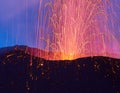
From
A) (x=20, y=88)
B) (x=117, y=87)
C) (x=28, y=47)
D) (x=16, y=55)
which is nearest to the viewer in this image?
(x=117, y=87)

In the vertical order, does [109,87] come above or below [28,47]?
below

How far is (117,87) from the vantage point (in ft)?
71.3

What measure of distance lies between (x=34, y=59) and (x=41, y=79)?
5.74ft

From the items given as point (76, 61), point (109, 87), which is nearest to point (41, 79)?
point (76, 61)

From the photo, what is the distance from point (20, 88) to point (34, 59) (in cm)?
229

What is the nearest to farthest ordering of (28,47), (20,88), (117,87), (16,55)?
Result: 1. (117,87)
2. (20,88)
3. (16,55)
4. (28,47)

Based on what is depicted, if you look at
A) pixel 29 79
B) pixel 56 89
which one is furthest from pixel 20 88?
pixel 56 89

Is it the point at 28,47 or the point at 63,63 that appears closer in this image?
the point at 63,63

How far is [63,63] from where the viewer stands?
2339cm

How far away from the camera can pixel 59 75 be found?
75.5 feet

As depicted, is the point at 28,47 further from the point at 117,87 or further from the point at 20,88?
the point at 117,87

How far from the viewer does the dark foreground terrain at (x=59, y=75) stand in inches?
866

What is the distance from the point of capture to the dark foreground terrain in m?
22.0

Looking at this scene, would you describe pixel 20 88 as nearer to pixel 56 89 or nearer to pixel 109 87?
pixel 56 89
